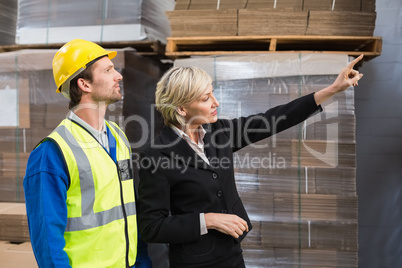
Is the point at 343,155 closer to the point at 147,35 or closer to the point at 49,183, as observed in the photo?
the point at 147,35

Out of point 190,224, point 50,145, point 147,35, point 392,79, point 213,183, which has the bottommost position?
point 190,224

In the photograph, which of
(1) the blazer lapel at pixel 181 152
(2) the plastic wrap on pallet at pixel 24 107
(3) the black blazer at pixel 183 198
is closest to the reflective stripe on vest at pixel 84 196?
(3) the black blazer at pixel 183 198

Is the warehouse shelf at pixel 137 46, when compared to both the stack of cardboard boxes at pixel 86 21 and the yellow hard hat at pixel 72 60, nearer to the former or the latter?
the stack of cardboard boxes at pixel 86 21

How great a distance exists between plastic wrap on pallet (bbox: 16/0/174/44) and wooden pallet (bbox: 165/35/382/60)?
368 mm

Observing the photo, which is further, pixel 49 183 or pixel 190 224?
pixel 190 224

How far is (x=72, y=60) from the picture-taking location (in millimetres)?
1776

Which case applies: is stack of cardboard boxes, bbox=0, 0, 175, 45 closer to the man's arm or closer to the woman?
the woman

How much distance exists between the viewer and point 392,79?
4.25m

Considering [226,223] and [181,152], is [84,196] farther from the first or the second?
[226,223]

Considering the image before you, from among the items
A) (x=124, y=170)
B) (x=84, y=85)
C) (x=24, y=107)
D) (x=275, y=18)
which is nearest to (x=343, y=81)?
(x=124, y=170)

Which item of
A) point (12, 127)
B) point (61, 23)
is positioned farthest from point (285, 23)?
point (12, 127)

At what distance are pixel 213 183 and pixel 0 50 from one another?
10.0ft

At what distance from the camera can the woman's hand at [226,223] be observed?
1.72m

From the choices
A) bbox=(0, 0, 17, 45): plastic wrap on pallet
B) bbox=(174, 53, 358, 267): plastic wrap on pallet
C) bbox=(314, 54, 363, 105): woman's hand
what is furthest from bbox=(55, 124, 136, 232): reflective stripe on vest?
bbox=(0, 0, 17, 45): plastic wrap on pallet
